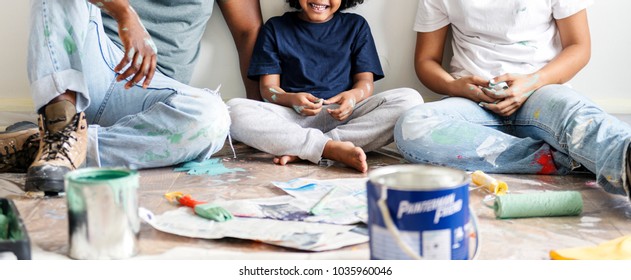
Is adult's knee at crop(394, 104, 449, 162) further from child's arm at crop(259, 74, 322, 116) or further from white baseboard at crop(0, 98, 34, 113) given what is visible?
white baseboard at crop(0, 98, 34, 113)

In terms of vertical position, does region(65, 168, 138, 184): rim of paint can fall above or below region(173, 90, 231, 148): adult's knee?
above

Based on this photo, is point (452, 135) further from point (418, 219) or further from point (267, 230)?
point (418, 219)

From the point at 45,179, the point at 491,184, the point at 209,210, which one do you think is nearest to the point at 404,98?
the point at 491,184

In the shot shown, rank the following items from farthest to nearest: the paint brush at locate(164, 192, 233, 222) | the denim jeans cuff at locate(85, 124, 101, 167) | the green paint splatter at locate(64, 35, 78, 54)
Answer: the denim jeans cuff at locate(85, 124, 101, 167), the green paint splatter at locate(64, 35, 78, 54), the paint brush at locate(164, 192, 233, 222)

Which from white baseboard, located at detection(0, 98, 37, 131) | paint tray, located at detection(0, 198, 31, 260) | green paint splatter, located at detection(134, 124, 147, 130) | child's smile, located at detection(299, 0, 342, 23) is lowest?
white baseboard, located at detection(0, 98, 37, 131)

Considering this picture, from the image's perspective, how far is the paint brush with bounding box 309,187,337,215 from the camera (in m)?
1.27

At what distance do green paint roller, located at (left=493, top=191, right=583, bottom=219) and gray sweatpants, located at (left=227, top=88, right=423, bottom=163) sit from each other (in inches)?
23.2

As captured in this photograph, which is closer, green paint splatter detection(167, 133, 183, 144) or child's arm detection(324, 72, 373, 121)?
green paint splatter detection(167, 133, 183, 144)

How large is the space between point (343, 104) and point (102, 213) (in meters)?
1.00

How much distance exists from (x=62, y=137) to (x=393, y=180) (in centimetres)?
87

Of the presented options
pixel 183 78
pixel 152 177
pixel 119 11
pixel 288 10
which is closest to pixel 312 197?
pixel 152 177

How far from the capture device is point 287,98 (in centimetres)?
191

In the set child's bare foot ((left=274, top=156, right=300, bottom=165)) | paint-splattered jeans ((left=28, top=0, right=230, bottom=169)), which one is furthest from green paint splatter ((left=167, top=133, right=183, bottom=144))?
child's bare foot ((left=274, top=156, right=300, bottom=165))

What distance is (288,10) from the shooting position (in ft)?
6.93
